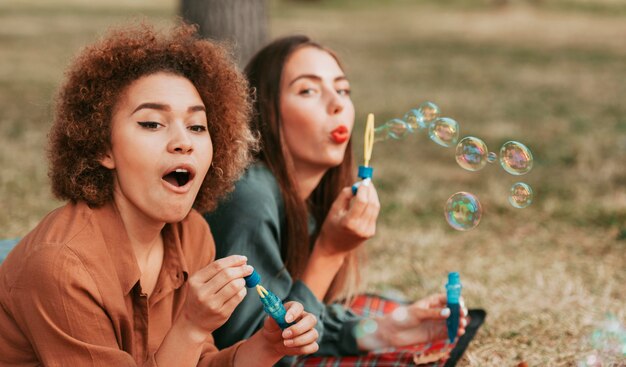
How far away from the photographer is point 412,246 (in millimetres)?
4094

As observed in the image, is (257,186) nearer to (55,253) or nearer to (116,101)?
(116,101)

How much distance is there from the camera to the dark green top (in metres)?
2.54

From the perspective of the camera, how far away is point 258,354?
6.93ft

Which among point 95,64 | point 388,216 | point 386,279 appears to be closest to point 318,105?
point 95,64

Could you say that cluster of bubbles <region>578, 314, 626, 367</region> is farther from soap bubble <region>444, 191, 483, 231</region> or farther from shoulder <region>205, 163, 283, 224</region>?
shoulder <region>205, 163, 283, 224</region>

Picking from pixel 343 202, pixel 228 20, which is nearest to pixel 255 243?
pixel 343 202

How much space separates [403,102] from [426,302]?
5583 millimetres

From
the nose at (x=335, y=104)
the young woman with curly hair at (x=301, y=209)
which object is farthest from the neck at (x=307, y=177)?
the nose at (x=335, y=104)

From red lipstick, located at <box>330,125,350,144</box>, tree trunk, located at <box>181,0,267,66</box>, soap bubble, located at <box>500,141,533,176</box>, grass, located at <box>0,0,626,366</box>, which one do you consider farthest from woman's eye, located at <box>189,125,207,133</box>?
tree trunk, located at <box>181,0,267,66</box>

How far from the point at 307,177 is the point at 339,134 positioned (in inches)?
8.9

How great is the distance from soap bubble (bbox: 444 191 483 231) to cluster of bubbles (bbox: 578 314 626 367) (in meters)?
0.55

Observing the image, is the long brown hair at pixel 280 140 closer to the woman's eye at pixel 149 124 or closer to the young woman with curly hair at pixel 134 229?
the young woman with curly hair at pixel 134 229

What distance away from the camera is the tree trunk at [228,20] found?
17.7 feet

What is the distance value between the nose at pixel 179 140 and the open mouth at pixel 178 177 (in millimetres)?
47
